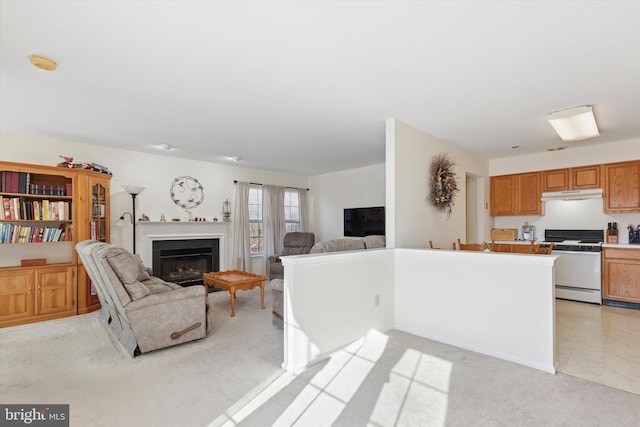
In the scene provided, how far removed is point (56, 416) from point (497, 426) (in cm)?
275

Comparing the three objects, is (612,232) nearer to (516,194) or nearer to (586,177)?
(586,177)

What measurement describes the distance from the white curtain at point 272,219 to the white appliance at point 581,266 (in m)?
4.77

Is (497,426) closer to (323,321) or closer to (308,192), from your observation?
(323,321)

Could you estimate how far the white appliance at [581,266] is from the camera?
4477 mm

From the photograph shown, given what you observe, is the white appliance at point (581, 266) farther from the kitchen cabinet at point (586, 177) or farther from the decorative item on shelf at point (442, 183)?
the decorative item on shelf at point (442, 183)

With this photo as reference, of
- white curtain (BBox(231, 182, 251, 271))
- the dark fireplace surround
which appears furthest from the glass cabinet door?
white curtain (BBox(231, 182, 251, 271))

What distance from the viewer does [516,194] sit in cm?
544

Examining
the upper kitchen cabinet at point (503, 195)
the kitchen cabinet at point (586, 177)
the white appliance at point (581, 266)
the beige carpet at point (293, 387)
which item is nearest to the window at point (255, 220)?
the beige carpet at point (293, 387)

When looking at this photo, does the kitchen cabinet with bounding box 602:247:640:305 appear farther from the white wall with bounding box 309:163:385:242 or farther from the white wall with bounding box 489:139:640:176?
the white wall with bounding box 309:163:385:242

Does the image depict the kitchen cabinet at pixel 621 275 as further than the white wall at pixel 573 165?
No

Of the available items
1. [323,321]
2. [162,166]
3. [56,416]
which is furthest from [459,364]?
[162,166]

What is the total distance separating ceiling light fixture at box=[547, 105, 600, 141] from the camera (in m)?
3.21

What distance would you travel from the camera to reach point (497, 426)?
1866 millimetres

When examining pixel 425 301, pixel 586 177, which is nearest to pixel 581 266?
pixel 586 177
